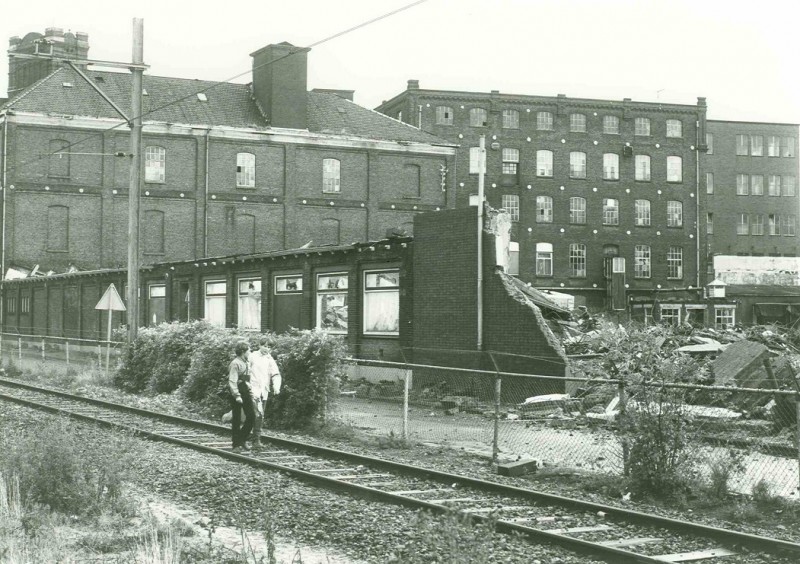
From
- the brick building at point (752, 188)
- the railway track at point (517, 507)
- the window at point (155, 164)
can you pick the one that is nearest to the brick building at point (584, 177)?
the brick building at point (752, 188)

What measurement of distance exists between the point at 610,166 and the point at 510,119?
818 cm

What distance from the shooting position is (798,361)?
18.6m

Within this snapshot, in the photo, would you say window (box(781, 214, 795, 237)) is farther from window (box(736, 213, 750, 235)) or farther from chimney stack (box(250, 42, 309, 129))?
chimney stack (box(250, 42, 309, 129))

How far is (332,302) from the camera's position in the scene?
29656 mm

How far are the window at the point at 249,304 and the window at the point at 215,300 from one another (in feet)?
3.34

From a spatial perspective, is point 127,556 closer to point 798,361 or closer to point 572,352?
point 798,361

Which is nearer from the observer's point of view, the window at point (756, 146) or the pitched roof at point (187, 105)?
the pitched roof at point (187, 105)

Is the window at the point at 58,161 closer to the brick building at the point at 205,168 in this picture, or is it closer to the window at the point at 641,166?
the brick building at the point at 205,168

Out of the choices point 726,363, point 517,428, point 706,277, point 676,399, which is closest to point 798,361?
point 726,363

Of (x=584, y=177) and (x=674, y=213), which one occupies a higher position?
(x=584, y=177)

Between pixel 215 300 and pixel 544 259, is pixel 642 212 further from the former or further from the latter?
pixel 215 300

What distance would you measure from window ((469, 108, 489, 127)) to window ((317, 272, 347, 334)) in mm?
43120

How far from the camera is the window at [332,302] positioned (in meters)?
29.1

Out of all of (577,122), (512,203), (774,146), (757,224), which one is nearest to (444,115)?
(512,203)
